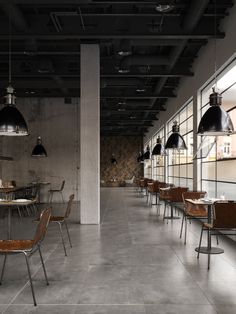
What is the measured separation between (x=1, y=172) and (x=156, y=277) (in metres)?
10.2

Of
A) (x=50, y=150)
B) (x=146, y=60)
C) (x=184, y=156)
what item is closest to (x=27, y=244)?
(x=146, y=60)

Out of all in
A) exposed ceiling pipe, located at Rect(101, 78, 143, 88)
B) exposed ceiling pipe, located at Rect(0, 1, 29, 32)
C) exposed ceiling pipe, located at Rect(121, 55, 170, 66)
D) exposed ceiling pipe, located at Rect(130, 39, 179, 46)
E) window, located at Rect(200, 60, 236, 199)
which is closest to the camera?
exposed ceiling pipe, located at Rect(0, 1, 29, 32)

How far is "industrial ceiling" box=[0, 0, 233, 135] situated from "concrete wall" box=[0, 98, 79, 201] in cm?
178

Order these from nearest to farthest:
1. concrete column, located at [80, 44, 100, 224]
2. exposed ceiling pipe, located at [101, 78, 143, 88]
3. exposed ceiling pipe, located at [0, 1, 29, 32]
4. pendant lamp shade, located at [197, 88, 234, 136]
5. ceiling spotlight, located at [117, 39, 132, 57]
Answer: pendant lamp shade, located at [197, 88, 234, 136] < exposed ceiling pipe, located at [0, 1, 29, 32] < ceiling spotlight, located at [117, 39, 132, 57] < concrete column, located at [80, 44, 100, 224] < exposed ceiling pipe, located at [101, 78, 143, 88]

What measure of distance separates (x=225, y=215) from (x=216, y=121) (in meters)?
1.22

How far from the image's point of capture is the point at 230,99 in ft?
21.6

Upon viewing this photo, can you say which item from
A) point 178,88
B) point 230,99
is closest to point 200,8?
point 230,99

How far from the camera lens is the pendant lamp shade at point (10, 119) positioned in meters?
5.12

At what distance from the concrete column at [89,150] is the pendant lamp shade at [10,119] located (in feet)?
→ 9.03

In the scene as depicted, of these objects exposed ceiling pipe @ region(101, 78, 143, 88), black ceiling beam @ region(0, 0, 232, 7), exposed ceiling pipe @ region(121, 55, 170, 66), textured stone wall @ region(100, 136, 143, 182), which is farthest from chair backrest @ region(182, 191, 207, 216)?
textured stone wall @ region(100, 136, 143, 182)

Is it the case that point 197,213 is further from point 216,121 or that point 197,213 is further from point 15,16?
point 15,16

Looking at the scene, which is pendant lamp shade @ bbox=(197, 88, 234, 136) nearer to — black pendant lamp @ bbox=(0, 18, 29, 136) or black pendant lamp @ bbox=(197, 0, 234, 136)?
black pendant lamp @ bbox=(197, 0, 234, 136)

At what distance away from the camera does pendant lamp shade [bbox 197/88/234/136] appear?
460 centimetres

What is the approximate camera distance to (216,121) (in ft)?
15.2
